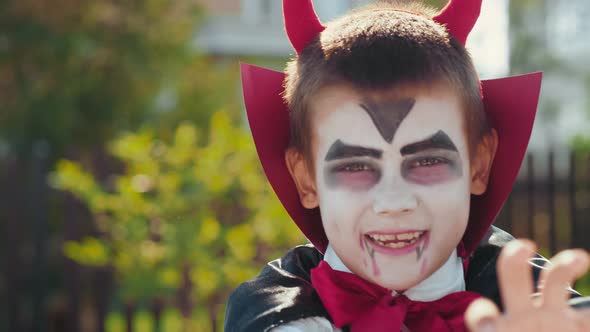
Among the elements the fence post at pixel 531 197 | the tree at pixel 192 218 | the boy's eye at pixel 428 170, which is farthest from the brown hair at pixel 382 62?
the fence post at pixel 531 197

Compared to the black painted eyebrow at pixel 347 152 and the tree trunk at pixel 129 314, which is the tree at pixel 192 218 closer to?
the tree trunk at pixel 129 314

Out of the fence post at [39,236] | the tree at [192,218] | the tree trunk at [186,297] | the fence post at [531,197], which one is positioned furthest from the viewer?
the fence post at [531,197]

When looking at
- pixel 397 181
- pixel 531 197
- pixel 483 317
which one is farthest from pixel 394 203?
pixel 531 197

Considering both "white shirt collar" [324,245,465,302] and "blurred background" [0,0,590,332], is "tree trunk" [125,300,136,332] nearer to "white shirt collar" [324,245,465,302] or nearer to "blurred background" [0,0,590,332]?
"blurred background" [0,0,590,332]

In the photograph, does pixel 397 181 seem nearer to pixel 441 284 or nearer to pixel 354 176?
pixel 354 176

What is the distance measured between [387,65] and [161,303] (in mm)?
4327

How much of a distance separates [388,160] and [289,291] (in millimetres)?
371

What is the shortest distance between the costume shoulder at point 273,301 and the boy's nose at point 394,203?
271 mm

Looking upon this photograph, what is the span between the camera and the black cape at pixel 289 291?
1.82m

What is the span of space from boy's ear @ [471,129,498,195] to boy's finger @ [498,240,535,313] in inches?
19.5

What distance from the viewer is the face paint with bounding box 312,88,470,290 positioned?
174 centimetres

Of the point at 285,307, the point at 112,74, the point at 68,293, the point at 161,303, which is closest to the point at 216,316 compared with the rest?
the point at 161,303

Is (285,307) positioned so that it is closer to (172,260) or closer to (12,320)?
(172,260)

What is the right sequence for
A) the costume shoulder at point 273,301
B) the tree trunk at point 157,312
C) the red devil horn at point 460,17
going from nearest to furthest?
the costume shoulder at point 273,301, the red devil horn at point 460,17, the tree trunk at point 157,312
